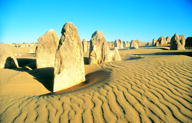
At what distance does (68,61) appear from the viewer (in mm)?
5336

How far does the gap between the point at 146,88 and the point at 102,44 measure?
6.32 m

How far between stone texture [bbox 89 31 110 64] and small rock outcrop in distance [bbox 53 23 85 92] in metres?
3.60

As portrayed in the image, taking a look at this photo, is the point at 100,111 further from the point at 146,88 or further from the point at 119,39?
the point at 119,39

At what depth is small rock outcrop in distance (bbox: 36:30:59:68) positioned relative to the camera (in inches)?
350

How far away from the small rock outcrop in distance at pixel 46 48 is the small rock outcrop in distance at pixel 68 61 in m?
3.43

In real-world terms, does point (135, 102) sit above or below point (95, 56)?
below

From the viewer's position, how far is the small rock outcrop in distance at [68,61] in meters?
5.16

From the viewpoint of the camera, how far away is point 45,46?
351 inches

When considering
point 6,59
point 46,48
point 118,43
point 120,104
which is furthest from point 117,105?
point 118,43

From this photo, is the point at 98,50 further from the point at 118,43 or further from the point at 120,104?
the point at 118,43

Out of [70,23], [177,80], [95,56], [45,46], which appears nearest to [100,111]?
[177,80]

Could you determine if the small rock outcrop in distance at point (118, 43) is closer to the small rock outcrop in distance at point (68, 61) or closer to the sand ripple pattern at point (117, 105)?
the small rock outcrop in distance at point (68, 61)

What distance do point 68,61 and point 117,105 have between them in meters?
3.08

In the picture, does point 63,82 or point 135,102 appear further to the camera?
point 63,82
